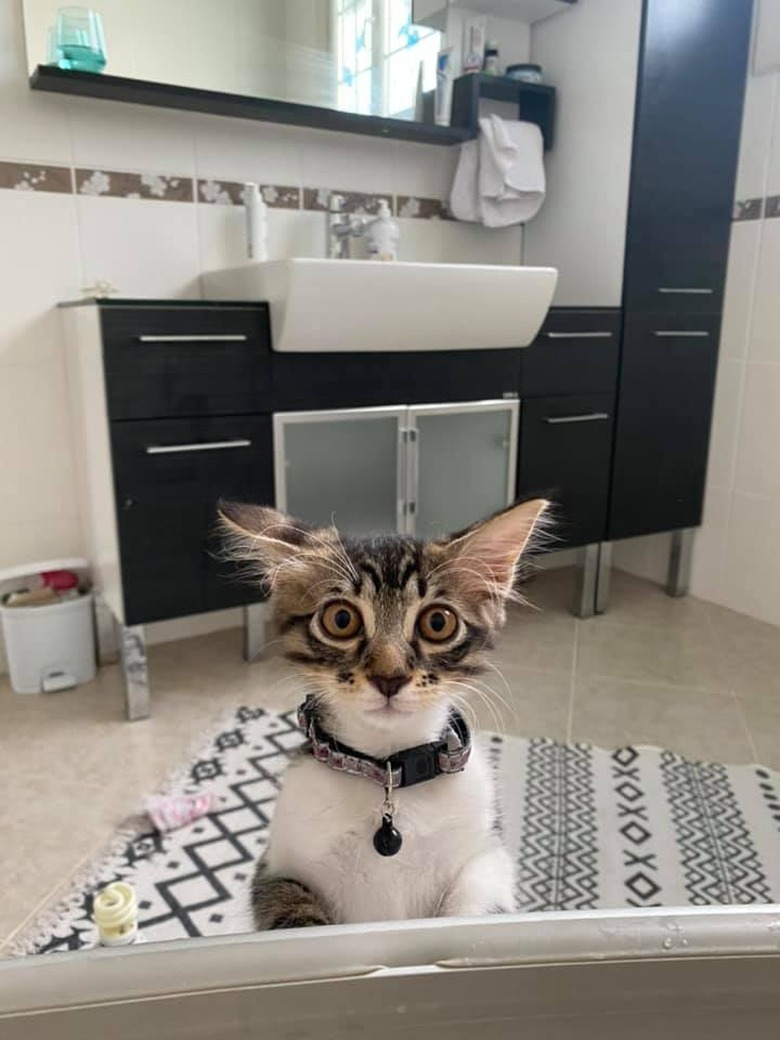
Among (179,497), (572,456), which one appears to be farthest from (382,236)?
(179,497)

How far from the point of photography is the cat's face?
0.77 metres

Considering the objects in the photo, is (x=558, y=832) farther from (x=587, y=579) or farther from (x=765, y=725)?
(x=587, y=579)

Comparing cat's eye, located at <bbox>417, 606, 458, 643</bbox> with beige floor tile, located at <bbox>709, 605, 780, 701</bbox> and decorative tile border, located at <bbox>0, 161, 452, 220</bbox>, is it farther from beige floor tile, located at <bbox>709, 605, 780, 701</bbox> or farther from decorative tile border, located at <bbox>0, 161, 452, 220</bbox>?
decorative tile border, located at <bbox>0, 161, 452, 220</bbox>

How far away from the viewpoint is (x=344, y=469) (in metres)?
2.13

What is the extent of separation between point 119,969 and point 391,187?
7.81 feet

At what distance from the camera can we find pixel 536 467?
233 cm

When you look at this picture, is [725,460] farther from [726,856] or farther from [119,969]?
[119,969]

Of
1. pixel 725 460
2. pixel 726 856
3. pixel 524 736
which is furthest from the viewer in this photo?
pixel 725 460

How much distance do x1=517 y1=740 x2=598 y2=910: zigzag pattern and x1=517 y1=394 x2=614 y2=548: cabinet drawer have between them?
74 centimetres

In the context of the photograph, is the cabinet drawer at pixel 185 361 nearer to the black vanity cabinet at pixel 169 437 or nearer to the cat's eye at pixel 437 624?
the black vanity cabinet at pixel 169 437

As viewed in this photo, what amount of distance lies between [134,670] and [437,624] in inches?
50.7

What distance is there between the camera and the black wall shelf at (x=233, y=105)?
1821 millimetres

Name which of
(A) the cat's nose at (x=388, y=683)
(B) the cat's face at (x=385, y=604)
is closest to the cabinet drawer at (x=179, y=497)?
(B) the cat's face at (x=385, y=604)

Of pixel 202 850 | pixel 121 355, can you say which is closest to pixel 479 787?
pixel 202 850
